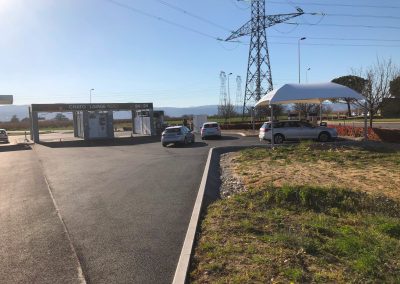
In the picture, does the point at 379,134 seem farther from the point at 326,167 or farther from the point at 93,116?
the point at 93,116

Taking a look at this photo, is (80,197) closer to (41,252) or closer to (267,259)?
(41,252)

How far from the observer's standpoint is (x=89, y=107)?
47.4m

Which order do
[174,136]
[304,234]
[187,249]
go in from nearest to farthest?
[187,249], [304,234], [174,136]

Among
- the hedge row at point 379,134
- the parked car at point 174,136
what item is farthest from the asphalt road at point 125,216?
the hedge row at point 379,134

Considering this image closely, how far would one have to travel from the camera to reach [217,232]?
7.68 metres

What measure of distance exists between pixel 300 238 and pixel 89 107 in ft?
139

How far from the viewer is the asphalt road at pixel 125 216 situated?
6.34 meters

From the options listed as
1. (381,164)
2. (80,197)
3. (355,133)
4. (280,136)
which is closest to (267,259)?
(80,197)

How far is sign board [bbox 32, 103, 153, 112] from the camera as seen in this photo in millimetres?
45312

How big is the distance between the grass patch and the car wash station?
113ft

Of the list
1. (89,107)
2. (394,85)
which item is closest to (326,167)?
(394,85)

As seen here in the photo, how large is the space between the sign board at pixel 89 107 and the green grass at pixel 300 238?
3781 centimetres

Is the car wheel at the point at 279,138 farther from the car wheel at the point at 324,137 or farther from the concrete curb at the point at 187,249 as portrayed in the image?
the concrete curb at the point at 187,249

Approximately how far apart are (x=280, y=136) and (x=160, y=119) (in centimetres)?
2462
